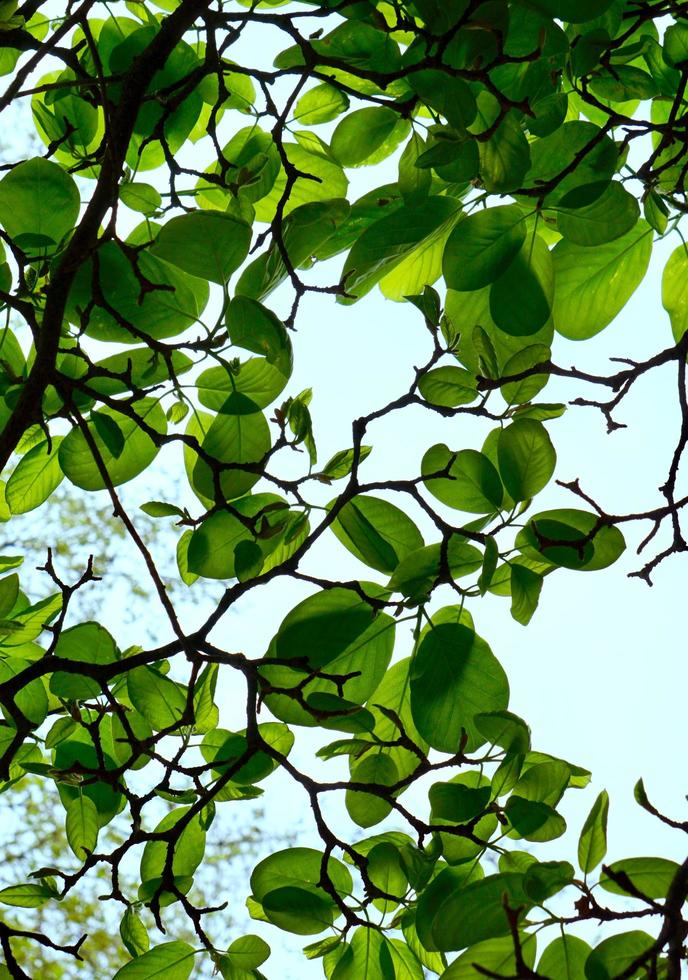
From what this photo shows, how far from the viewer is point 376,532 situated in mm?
423

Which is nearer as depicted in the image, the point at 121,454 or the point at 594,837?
the point at 594,837

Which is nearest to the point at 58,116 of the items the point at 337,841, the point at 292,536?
the point at 292,536

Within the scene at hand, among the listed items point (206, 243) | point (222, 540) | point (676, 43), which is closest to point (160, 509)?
point (222, 540)

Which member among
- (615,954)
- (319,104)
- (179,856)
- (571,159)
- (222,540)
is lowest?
(615,954)

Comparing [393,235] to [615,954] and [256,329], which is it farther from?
[615,954]

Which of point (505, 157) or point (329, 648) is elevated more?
point (505, 157)

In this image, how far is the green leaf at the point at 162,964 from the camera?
429mm

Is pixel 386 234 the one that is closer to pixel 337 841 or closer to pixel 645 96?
pixel 645 96

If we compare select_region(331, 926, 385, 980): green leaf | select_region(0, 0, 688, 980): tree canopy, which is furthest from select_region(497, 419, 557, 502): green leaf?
select_region(331, 926, 385, 980): green leaf

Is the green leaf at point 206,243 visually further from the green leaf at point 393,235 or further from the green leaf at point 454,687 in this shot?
the green leaf at point 454,687

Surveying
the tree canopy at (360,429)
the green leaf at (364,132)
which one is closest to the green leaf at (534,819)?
the tree canopy at (360,429)

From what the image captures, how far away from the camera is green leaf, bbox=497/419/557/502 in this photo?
401mm

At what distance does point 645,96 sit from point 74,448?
354 mm

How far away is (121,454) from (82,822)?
0.20m
